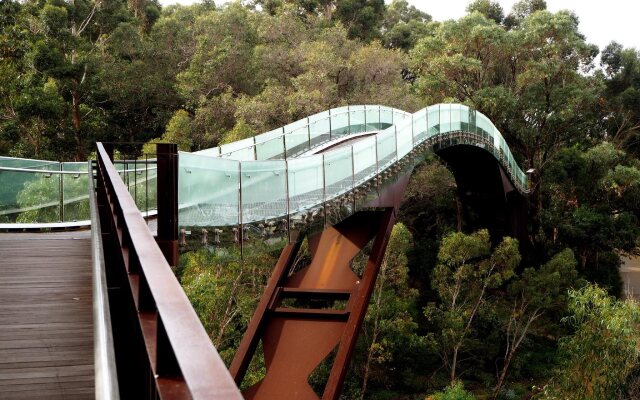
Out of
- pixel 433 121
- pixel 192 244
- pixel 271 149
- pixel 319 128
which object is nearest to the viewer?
pixel 192 244

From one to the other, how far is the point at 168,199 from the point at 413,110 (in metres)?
18.3

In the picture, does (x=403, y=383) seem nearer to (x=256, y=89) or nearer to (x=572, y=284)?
(x=572, y=284)

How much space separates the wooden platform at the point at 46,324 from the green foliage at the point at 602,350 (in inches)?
369

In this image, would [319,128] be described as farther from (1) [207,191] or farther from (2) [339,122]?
(1) [207,191]

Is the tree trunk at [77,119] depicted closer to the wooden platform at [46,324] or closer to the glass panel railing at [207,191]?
the glass panel railing at [207,191]

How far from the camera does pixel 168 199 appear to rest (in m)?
7.12

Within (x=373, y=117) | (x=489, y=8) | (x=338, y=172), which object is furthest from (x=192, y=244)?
(x=489, y=8)

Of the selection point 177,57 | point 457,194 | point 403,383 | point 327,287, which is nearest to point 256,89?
point 177,57

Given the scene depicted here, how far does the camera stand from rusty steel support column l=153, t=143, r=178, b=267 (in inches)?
273

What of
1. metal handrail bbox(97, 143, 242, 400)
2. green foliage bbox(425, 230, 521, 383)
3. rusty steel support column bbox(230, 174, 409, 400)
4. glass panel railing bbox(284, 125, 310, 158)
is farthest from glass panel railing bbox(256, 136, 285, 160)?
metal handrail bbox(97, 143, 242, 400)

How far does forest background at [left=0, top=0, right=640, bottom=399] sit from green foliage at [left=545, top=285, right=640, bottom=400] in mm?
1889

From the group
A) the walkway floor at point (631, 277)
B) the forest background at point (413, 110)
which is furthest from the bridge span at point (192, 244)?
the walkway floor at point (631, 277)

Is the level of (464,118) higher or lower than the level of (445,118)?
higher

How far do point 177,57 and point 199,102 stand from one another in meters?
5.01
